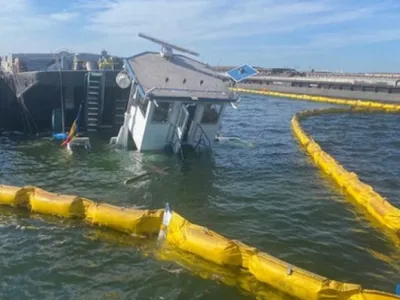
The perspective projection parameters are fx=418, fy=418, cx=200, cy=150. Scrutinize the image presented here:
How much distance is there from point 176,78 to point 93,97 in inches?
308

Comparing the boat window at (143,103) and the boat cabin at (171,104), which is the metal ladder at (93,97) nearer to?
the boat cabin at (171,104)

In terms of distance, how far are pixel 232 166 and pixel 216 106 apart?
10.6ft

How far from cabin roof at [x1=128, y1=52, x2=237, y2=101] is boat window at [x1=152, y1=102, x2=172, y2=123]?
2.36ft

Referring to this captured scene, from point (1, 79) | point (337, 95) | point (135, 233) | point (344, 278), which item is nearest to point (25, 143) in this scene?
point (1, 79)

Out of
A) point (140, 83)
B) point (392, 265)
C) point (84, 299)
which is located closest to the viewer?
point (84, 299)

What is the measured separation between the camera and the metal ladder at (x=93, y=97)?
88.6 feet

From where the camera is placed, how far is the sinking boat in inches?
803

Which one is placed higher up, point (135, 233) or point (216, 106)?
point (216, 106)

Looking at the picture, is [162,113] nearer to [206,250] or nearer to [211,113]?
[211,113]

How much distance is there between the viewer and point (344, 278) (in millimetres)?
10469

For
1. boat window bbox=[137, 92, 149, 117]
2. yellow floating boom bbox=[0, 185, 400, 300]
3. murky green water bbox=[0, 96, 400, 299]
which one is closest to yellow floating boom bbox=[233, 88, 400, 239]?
murky green water bbox=[0, 96, 400, 299]

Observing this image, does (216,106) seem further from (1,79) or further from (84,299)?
(1,79)

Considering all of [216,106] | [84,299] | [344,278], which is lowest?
[84,299]

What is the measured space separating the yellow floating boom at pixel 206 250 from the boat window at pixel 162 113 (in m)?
7.84
